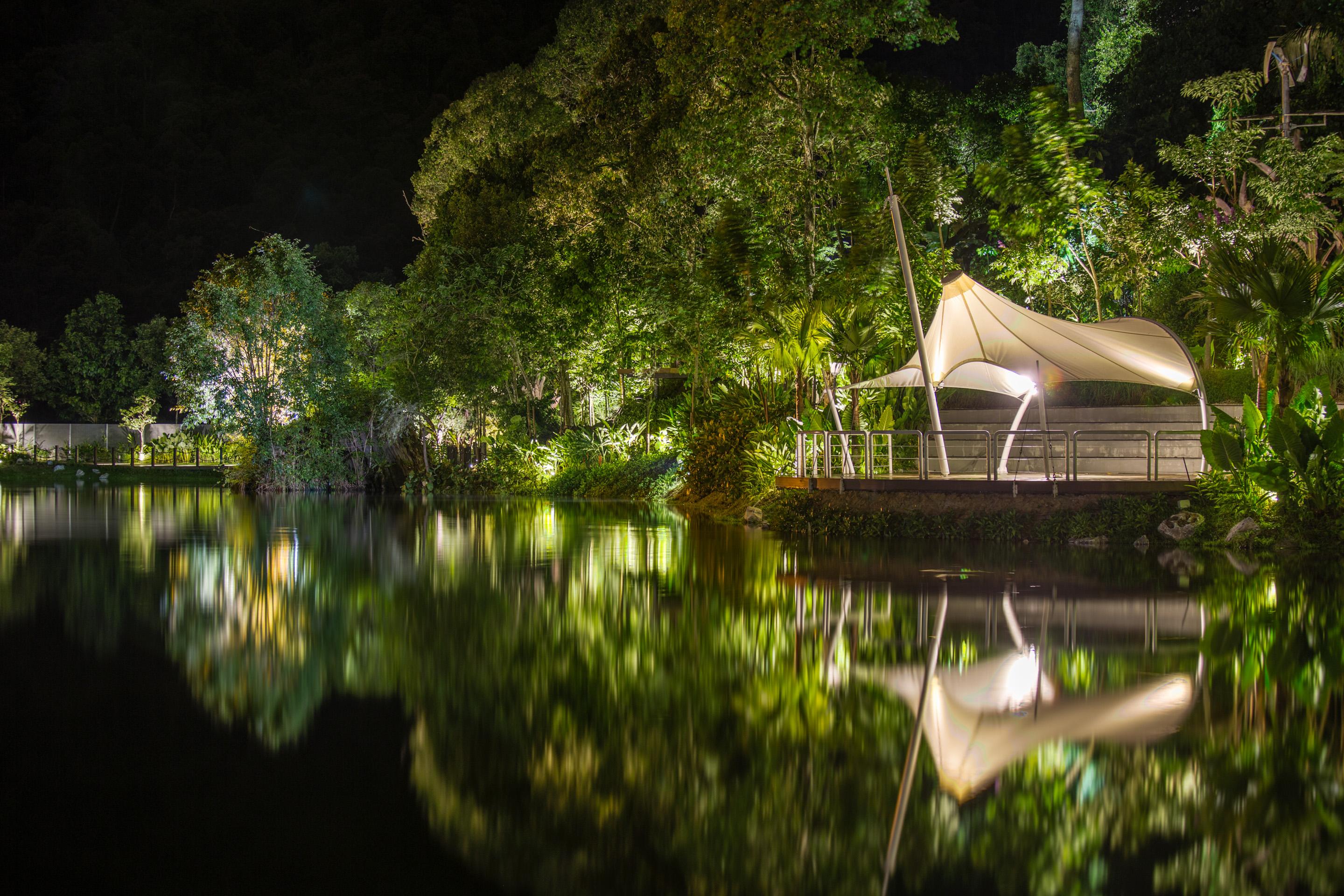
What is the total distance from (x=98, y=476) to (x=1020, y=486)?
1510 inches

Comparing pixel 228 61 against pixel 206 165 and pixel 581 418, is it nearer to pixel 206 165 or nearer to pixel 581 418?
pixel 206 165

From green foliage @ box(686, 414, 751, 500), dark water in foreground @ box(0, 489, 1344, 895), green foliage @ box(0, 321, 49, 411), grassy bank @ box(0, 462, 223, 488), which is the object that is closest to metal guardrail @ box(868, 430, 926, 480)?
green foliage @ box(686, 414, 751, 500)

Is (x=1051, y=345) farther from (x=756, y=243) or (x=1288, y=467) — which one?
(x=756, y=243)

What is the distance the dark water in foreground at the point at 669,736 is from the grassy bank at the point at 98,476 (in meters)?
33.4

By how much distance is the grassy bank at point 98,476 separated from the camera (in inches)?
1679

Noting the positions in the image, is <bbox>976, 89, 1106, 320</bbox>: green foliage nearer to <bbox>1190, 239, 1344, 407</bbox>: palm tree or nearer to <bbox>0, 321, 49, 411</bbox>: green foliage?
<bbox>1190, 239, 1344, 407</bbox>: palm tree

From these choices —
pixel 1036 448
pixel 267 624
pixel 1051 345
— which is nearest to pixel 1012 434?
pixel 1051 345

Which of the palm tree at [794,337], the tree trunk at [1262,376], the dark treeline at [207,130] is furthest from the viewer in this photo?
the dark treeline at [207,130]

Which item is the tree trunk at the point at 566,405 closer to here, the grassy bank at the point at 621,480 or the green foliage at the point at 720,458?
the grassy bank at the point at 621,480

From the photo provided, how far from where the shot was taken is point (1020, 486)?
17578 mm

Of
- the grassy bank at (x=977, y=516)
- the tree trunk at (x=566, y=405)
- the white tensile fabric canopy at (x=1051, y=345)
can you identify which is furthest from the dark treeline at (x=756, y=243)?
the grassy bank at (x=977, y=516)

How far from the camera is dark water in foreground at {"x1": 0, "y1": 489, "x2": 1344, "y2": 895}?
4141 millimetres

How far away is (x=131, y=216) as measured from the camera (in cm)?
7444

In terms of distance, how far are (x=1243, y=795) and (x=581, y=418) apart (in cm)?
3575
